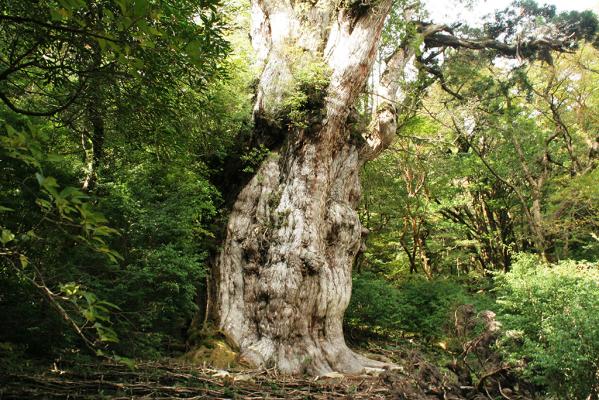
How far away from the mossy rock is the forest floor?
0.56m

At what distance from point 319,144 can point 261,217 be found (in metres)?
1.75

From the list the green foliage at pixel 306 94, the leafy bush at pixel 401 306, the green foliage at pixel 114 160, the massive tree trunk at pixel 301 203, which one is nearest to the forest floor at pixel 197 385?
the green foliage at pixel 114 160

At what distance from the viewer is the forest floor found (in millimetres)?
3441

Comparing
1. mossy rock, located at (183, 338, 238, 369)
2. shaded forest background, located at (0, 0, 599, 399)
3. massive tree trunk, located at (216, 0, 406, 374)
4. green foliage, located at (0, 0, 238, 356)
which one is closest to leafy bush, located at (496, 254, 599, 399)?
shaded forest background, located at (0, 0, 599, 399)

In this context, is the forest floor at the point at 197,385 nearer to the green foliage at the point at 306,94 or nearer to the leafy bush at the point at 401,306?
the green foliage at the point at 306,94

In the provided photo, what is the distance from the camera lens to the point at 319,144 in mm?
7840

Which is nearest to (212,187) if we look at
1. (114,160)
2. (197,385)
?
(114,160)

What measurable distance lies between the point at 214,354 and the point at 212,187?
2708 mm

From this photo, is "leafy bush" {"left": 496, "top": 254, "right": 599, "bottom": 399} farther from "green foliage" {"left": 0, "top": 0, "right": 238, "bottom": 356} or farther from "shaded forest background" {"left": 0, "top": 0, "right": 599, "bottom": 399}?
"green foliage" {"left": 0, "top": 0, "right": 238, "bottom": 356}

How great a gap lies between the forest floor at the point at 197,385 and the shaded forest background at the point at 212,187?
248 mm

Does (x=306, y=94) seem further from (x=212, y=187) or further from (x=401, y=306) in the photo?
(x=401, y=306)

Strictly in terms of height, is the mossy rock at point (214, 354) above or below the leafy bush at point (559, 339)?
below

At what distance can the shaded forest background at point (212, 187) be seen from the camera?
8.30ft

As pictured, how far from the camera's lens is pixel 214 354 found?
601 cm
